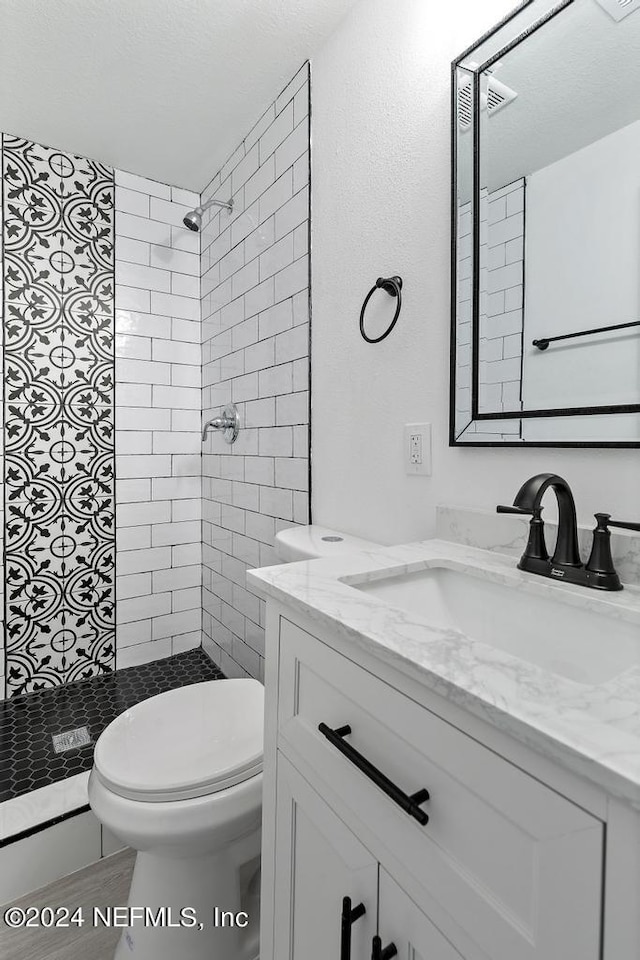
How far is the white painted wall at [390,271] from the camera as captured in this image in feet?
3.56

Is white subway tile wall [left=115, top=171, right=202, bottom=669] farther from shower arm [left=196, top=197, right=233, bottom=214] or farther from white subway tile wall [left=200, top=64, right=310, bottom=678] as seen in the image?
shower arm [left=196, top=197, right=233, bottom=214]

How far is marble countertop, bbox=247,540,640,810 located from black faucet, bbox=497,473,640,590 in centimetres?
2

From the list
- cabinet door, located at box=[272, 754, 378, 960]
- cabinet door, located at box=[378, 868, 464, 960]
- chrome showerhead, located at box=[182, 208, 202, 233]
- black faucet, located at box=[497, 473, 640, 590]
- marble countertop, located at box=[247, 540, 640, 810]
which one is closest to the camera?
marble countertop, located at box=[247, 540, 640, 810]

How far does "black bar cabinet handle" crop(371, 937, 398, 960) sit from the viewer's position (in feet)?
1.87

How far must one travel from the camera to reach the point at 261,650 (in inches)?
73.5

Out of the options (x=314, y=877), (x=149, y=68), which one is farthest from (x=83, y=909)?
(x=149, y=68)

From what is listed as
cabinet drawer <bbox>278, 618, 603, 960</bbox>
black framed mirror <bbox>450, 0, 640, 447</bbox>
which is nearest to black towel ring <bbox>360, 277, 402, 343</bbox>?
black framed mirror <bbox>450, 0, 640, 447</bbox>

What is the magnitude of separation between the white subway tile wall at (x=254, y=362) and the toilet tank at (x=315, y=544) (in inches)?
7.8

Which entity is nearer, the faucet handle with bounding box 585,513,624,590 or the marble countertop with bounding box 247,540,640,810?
the marble countertop with bounding box 247,540,640,810

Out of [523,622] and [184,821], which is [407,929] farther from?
[184,821]

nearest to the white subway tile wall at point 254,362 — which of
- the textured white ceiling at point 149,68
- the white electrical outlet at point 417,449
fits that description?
the textured white ceiling at point 149,68

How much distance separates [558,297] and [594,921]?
0.91 m

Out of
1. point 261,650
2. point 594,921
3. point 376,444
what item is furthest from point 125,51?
point 594,921

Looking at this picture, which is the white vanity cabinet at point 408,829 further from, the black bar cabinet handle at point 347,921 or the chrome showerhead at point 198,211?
the chrome showerhead at point 198,211
